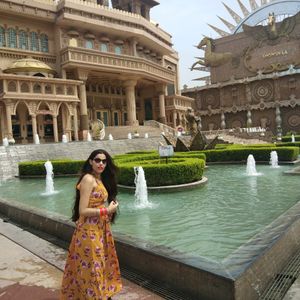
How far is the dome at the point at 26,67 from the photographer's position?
97.6ft

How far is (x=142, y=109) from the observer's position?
1818 inches

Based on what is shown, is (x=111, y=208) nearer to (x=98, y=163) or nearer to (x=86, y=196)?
(x=86, y=196)

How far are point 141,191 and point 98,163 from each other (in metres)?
5.91

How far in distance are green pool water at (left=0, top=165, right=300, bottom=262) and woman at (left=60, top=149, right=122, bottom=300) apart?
129cm

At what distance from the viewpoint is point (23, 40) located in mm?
33938

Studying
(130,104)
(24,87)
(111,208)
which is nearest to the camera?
(111,208)

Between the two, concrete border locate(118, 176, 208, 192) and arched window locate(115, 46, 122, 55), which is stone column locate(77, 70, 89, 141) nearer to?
arched window locate(115, 46, 122, 55)

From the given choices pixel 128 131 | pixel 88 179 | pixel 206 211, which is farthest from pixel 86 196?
pixel 128 131

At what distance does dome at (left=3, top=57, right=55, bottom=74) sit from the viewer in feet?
97.6

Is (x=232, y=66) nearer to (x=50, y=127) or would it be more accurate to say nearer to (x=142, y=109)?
(x=142, y=109)

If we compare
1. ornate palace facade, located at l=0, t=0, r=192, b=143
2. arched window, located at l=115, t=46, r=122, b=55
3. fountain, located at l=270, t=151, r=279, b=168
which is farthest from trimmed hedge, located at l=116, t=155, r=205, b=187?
arched window, located at l=115, t=46, r=122, b=55

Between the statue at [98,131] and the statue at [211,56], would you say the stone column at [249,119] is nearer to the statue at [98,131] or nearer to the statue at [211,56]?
the statue at [211,56]

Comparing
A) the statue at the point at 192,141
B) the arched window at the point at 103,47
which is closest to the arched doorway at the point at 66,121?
the arched window at the point at 103,47

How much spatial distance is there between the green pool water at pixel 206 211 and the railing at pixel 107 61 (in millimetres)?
23218
